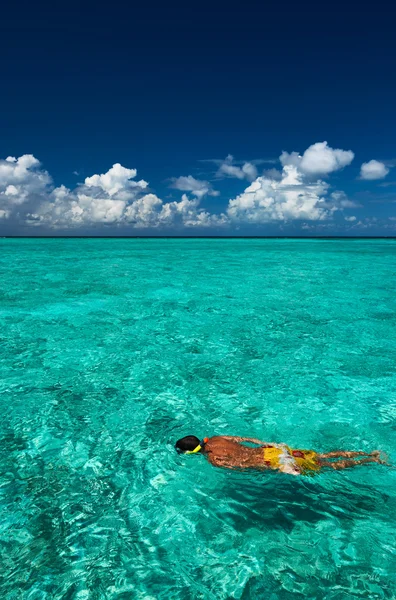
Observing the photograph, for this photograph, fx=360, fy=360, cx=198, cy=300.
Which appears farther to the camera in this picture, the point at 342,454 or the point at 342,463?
the point at 342,454

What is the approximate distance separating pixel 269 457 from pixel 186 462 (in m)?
1.11

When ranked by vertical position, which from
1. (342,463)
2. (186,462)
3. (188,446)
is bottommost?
(186,462)

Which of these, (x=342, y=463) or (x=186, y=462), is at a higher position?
(x=342, y=463)

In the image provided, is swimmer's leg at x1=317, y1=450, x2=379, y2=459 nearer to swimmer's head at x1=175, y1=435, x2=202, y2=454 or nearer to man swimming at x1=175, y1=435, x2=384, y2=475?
man swimming at x1=175, y1=435, x2=384, y2=475

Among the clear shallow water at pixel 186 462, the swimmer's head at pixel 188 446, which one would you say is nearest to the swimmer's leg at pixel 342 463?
the clear shallow water at pixel 186 462

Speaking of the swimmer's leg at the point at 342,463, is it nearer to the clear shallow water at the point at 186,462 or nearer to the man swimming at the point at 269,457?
the man swimming at the point at 269,457

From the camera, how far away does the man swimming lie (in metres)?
4.54

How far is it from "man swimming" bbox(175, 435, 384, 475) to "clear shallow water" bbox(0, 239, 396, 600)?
13 centimetres

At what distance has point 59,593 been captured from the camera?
310 cm

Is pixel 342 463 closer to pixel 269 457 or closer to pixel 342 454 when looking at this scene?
pixel 342 454

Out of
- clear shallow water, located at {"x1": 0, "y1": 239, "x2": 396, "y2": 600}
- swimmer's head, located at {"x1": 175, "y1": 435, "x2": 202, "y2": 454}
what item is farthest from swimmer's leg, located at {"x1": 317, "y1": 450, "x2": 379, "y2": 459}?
swimmer's head, located at {"x1": 175, "y1": 435, "x2": 202, "y2": 454}

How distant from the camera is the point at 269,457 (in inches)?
182

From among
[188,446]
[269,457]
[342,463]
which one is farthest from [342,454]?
[188,446]

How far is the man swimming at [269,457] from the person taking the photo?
4543mm
